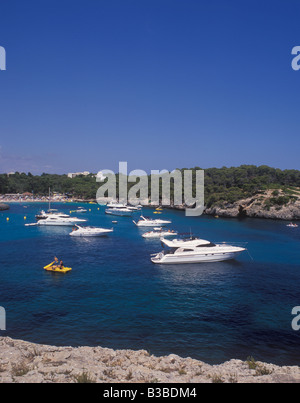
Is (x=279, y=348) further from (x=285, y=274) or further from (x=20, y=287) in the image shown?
(x=20, y=287)

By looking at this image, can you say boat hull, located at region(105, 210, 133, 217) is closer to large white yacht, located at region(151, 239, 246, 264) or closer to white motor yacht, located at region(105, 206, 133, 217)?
white motor yacht, located at region(105, 206, 133, 217)

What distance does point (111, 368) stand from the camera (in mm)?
16281

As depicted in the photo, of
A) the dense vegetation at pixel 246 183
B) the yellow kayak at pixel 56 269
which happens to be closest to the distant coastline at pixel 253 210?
the dense vegetation at pixel 246 183

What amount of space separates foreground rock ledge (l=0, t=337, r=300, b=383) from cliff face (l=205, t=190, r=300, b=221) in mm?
101248

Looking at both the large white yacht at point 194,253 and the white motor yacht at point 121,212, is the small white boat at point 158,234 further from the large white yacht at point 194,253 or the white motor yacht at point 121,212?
the white motor yacht at point 121,212

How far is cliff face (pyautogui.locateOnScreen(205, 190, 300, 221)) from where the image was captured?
362 feet

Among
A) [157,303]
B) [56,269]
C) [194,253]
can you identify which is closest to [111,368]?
[157,303]

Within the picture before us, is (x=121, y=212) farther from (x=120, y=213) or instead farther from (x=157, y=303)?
(x=157, y=303)

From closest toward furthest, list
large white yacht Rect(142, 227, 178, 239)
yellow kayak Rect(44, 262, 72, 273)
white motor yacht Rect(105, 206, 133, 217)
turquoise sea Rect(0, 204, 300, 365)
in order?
turquoise sea Rect(0, 204, 300, 365), yellow kayak Rect(44, 262, 72, 273), large white yacht Rect(142, 227, 178, 239), white motor yacht Rect(105, 206, 133, 217)

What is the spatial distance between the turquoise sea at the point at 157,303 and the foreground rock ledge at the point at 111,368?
284 centimetres

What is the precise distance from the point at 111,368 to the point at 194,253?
29.9m

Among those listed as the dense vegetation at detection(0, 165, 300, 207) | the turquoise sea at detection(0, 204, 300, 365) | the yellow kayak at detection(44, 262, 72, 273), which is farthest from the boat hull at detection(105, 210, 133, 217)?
the yellow kayak at detection(44, 262, 72, 273)
